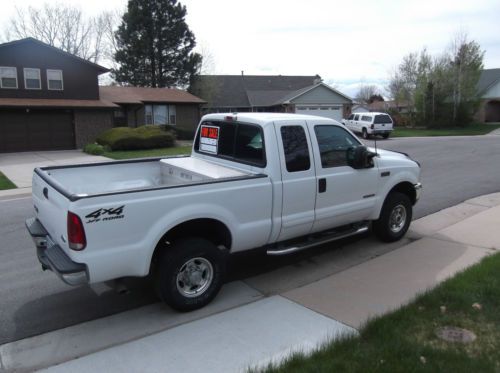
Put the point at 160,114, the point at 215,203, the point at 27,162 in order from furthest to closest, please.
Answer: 1. the point at 160,114
2. the point at 27,162
3. the point at 215,203

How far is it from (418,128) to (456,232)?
39.3m

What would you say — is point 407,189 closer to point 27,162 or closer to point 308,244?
point 308,244

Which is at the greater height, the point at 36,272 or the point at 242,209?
the point at 242,209

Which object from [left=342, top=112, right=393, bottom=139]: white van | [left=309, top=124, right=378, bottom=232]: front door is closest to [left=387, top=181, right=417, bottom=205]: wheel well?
[left=309, top=124, right=378, bottom=232]: front door

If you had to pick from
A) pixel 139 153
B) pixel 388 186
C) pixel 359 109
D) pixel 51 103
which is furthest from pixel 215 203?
pixel 359 109

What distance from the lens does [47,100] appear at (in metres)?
25.8

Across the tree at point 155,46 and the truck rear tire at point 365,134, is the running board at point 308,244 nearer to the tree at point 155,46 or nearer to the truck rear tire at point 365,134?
the truck rear tire at point 365,134

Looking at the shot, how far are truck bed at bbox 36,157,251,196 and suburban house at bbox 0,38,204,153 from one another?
21.3 m

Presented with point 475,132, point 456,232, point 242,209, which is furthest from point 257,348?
point 475,132

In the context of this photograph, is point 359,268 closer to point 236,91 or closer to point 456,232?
point 456,232

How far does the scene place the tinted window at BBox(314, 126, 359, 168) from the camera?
5.31 metres

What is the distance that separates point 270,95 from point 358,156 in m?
48.4

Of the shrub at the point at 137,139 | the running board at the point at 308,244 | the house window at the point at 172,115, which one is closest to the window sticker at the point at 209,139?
the running board at the point at 308,244

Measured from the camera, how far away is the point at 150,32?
41.3 m
